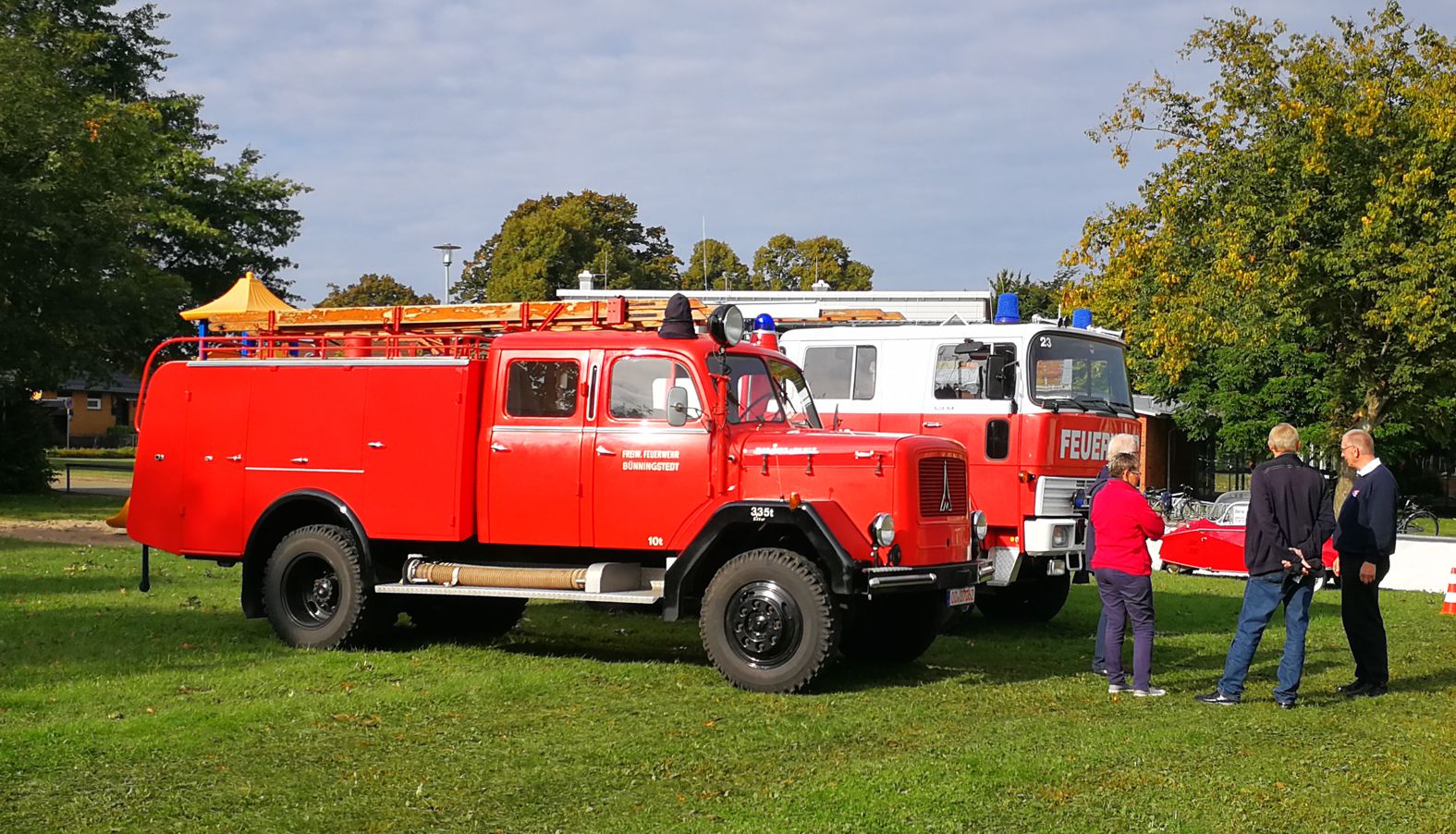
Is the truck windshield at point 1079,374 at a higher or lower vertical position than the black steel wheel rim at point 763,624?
higher

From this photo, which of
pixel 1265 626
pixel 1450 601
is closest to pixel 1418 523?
pixel 1450 601

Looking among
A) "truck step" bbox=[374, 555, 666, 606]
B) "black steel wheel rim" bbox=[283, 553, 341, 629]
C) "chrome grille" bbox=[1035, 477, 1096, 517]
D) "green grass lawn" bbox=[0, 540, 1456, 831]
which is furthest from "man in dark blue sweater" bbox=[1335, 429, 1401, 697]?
"black steel wheel rim" bbox=[283, 553, 341, 629]

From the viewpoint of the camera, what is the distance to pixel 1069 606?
16578mm

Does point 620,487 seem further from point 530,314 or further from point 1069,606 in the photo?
point 1069,606

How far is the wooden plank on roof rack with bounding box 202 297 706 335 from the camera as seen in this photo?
1203 centimetres

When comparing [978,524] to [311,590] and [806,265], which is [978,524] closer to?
[311,590]

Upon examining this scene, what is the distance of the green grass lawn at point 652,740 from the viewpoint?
22.1 feet

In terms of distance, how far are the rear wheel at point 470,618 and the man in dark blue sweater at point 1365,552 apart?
672 cm

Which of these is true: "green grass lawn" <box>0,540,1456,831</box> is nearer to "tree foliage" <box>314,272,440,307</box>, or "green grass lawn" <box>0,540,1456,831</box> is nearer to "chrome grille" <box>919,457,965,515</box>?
"chrome grille" <box>919,457,965,515</box>

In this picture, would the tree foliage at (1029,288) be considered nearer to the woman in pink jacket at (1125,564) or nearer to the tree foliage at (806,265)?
the tree foliage at (806,265)

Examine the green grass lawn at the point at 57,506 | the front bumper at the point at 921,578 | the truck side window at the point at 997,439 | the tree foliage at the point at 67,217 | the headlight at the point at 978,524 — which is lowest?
the green grass lawn at the point at 57,506

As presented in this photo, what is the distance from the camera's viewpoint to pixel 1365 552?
10.4m

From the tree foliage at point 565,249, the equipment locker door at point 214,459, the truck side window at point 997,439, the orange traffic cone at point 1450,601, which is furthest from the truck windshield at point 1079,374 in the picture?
the tree foliage at point 565,249

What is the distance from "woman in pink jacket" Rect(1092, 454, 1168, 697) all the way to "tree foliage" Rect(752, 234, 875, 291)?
62189 millimetres
